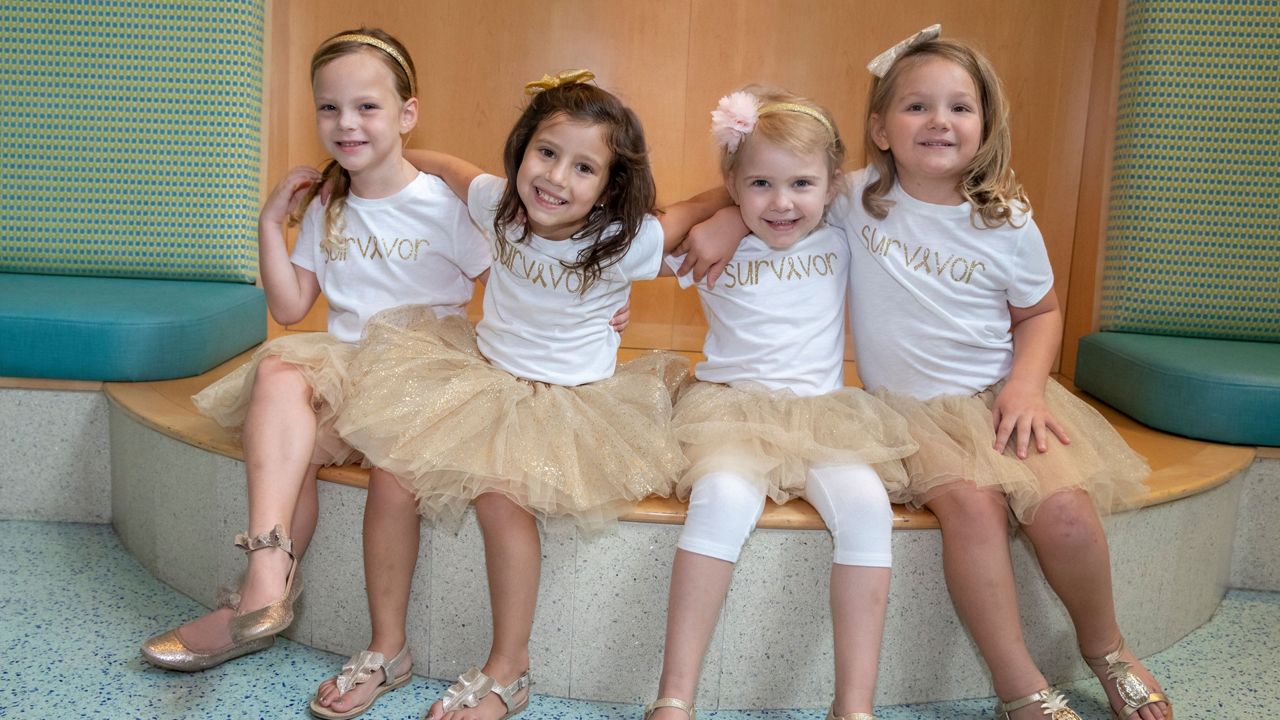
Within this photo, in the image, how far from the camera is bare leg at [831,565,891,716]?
4.72ft

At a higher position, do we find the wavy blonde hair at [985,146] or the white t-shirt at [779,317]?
the wavy blonde hair at [985,146]

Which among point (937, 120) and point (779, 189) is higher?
point (937, 120)

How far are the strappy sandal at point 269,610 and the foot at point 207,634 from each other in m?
0.07

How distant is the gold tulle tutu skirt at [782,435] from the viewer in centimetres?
155

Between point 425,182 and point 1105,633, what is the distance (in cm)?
127

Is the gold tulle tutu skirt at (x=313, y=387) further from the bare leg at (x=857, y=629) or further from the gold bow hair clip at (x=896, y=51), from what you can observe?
the gold bow hair clip at (x=896, y=51)

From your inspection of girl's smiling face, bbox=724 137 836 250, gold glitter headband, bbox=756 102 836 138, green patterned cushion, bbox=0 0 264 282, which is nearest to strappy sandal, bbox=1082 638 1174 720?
girl's smiling face, bbox=724 137 836 250

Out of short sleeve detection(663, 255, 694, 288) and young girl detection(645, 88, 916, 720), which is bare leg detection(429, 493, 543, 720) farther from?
short sleeve detection(663, 255, 694, 288)

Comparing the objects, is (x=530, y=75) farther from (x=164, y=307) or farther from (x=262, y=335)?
(x=164, y=307)

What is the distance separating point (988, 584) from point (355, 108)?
3.91 ft

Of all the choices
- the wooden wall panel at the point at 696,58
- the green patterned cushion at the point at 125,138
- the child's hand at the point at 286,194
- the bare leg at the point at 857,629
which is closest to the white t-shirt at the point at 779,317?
the bare leg at the point at 857,629

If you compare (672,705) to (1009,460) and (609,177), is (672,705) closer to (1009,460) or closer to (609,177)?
(1009,460)

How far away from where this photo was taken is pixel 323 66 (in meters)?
1.76

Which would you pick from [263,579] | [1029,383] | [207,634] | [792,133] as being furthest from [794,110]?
[207,634]
